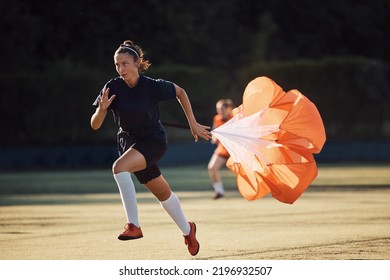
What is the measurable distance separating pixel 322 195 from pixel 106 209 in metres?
5.04

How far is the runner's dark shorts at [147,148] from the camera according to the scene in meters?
11.2

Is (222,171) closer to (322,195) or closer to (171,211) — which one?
(322,195)

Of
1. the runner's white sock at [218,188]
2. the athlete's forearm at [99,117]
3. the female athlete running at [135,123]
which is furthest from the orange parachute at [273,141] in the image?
the runner's white sock at [218,188]

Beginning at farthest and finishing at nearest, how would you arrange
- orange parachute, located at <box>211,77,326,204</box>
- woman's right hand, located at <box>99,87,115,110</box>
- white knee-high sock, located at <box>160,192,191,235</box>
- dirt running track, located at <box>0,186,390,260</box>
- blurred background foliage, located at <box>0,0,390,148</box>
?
blurred background foliage, located at <box>0,0,390,148</box>, dirt running track, located at <box>0,186,390,260</box>, orange parachute, located at <box>211,77,326,204</box>, white knee-high sock, located at <box>160,192,191,235</box>, woman's right hand, located at <box>99,87,115,110</box>

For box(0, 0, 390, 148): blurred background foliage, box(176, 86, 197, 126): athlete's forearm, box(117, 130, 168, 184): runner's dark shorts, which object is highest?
box(176, 86, 197, 126): athlete's forearm

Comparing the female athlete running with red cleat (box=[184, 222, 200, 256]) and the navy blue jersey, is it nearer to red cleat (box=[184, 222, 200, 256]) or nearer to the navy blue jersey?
the navy blue jersey

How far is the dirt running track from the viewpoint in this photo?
39.4 ft

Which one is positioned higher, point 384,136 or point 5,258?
point 5,258

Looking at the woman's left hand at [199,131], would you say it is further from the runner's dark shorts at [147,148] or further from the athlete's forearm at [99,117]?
the athlete's forearm at [99,117]

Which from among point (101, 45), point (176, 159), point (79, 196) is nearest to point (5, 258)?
point (79, 196)

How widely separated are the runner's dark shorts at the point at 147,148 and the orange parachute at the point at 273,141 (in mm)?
962

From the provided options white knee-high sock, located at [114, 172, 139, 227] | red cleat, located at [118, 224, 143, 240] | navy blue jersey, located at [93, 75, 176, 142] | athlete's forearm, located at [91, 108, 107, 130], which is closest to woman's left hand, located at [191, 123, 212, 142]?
navy blue jersey, located at [93, 75, 176, 142]

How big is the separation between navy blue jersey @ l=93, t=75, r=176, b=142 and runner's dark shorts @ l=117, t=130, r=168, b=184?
0.09 meters
